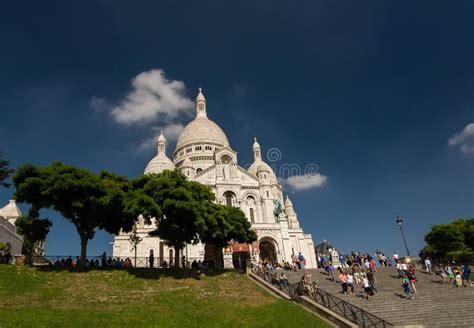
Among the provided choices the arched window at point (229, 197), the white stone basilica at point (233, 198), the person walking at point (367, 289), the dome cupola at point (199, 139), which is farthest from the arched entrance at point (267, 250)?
the person walking at point (367, 289)

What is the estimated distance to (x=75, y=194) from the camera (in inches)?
1048

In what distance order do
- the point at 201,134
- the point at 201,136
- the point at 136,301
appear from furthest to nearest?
the point at 201,134
the point at 201,136
the point at 136,301

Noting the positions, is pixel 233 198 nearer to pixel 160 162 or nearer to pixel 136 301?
pixel 160 162

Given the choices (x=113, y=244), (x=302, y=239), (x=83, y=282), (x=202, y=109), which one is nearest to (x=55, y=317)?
(x=83, y=282)

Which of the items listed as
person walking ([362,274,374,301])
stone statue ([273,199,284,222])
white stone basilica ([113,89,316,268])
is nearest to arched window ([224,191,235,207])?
white stone basilica ([113,89,316,268])

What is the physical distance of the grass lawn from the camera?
16078 mm

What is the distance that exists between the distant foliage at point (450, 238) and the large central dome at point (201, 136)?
1581 inches

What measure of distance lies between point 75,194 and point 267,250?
31811mm

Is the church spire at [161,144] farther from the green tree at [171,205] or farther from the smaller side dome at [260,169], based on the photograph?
the green tree at [171,205]

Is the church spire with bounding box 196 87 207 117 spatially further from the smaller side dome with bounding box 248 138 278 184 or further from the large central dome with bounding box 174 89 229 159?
the smaller side dome with bounding box 248 138 278 184

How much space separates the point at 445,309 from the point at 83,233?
24754 millimetres

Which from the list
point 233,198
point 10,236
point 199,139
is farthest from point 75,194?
point 199,139

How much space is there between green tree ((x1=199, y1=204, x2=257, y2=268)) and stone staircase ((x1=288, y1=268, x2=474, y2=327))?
8287 mm

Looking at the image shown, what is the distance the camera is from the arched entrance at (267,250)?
50.0 meters
